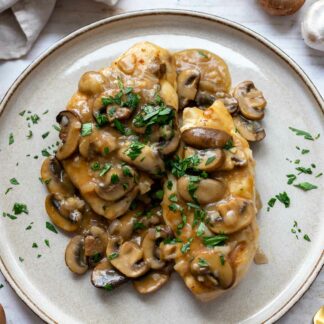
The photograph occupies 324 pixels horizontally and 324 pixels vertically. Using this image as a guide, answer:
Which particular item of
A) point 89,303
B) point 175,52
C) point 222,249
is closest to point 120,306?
point 89,303

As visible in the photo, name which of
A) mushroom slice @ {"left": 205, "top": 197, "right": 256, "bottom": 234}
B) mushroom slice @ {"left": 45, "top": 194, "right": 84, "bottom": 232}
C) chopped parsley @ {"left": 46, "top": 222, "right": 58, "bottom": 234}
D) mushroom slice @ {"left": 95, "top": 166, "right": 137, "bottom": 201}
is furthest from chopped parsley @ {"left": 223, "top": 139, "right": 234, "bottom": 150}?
chopped parsley @ {"left": 46, "top": 222, "right": 58, "bottom": 234}

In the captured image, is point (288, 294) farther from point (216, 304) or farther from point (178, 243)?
point (178, 243)

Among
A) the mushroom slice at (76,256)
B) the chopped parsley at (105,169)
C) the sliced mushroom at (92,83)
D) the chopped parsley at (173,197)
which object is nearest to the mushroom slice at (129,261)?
the mushroom slice at (76,256)

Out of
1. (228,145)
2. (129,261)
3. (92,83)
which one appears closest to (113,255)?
(129,261)

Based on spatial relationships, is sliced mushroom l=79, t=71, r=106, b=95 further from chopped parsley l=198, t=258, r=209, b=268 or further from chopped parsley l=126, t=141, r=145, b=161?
chopped parsley l=198, t=258, r=209, b=268

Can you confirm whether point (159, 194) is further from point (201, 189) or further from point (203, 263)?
point (203, 263)

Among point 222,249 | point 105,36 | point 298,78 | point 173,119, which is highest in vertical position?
point 105,36
